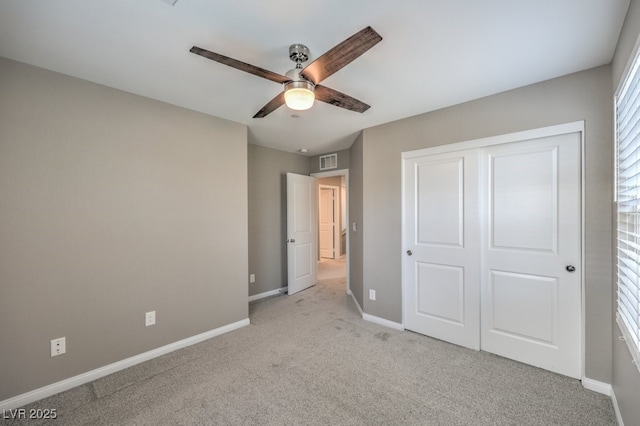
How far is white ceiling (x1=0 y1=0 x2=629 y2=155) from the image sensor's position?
1385 millimetres

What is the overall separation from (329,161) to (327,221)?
3312 millimetres

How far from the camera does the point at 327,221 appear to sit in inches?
304

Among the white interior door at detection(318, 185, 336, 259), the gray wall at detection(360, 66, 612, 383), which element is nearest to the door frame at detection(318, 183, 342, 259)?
the white interior door at detection(318, 185, 336, 259)

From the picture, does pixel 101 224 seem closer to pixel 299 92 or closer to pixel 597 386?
pixel 299 92

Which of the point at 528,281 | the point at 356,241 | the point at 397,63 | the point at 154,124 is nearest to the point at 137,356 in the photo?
the point at 154,124

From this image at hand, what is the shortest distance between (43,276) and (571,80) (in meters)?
4.26

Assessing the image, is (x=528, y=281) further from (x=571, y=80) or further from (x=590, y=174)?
(x=571, y=80)

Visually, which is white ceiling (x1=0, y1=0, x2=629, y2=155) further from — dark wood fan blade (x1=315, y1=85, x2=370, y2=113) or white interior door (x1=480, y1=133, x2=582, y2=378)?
white interior door (x1=480, y1=133, x2=582, y2=378)

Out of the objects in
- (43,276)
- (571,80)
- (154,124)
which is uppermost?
(571,80)

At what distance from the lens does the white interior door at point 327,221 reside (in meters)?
7.68

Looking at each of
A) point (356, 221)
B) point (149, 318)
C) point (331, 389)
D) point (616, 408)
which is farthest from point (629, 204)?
point (149, 318)

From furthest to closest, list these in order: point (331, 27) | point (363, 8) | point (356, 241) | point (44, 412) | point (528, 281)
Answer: point (356, 241) → point (528, 281) → point (44, 412) → point (331, 27) → point (363, 8)

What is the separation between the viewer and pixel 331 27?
4.93 ft

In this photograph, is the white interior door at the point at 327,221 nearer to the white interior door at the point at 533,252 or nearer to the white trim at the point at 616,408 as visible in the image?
the white interior door at the point at 533,252
